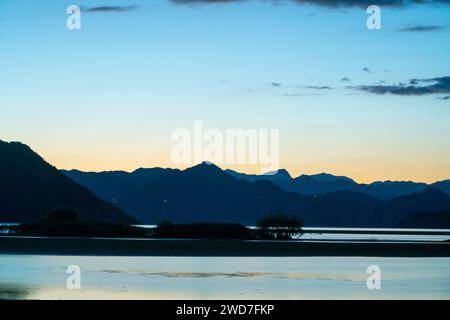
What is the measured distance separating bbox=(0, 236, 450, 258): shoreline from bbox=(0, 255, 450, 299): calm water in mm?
7350

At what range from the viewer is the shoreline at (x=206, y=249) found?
7256 cm

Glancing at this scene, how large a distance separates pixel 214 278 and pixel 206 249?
32060 mm

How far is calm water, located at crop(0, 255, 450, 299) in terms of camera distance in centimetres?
3862

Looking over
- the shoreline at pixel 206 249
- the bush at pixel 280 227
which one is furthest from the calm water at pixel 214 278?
the bush at pixel 280 227

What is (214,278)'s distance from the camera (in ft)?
154

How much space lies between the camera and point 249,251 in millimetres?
77312

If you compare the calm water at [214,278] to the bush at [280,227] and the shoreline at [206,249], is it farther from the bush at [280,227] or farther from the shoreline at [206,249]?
the bush at [280,227]

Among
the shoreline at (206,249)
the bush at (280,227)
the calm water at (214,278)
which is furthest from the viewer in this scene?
the bush at (280,227)

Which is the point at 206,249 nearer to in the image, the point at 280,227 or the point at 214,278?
the point at 280,227

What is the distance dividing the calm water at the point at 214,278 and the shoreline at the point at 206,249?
7350 mm

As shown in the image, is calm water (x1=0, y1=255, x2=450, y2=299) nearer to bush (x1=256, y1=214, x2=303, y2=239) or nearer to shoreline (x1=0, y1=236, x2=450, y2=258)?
shoreline (x1=0, y1=236, x2=450, y2=258)

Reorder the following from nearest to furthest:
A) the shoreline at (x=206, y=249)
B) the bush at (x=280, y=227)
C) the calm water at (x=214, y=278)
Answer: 1. the calm water at (x=214, y=278)
2. the shoreline at (x=206, y=249)
3. the bush at (x=280, y=227)

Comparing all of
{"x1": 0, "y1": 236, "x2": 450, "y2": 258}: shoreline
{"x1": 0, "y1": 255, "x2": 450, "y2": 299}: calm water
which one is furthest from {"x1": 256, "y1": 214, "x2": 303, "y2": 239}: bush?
{"x1": 0, "y1": 255, "x2": 450, "y2": 299}: calm water
